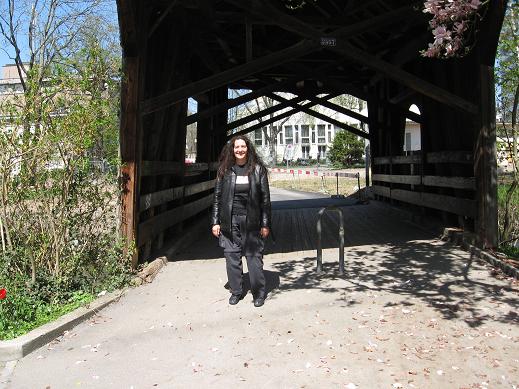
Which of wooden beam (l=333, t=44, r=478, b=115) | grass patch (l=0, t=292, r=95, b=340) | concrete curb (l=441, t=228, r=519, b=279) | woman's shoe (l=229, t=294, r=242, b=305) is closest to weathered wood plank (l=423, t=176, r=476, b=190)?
concrete curb (l=441, t=228, r=519, b=279)

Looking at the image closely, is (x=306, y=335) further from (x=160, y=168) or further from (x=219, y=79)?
(x=160, y=168)

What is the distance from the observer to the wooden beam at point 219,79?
7184 mm

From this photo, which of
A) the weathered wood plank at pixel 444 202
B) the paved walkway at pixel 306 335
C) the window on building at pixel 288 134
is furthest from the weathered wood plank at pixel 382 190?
the window on building at pixel 288 134

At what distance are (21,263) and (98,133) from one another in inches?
65.9

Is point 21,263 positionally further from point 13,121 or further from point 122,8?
point 122,8

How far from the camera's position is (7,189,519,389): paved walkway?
12.8 ft

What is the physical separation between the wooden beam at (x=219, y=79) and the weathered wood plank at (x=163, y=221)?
5.40 ft

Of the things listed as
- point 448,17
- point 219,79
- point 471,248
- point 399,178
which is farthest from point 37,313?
point 399,178

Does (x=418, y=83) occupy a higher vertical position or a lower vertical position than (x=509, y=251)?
higher

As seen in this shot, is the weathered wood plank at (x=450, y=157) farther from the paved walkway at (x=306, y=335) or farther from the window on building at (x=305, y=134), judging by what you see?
the window on building at (x=305, y=134)

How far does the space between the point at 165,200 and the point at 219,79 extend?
2.22 meters

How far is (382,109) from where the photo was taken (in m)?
15.5

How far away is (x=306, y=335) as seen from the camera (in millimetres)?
4715

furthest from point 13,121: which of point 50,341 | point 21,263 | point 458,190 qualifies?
point 458,190
